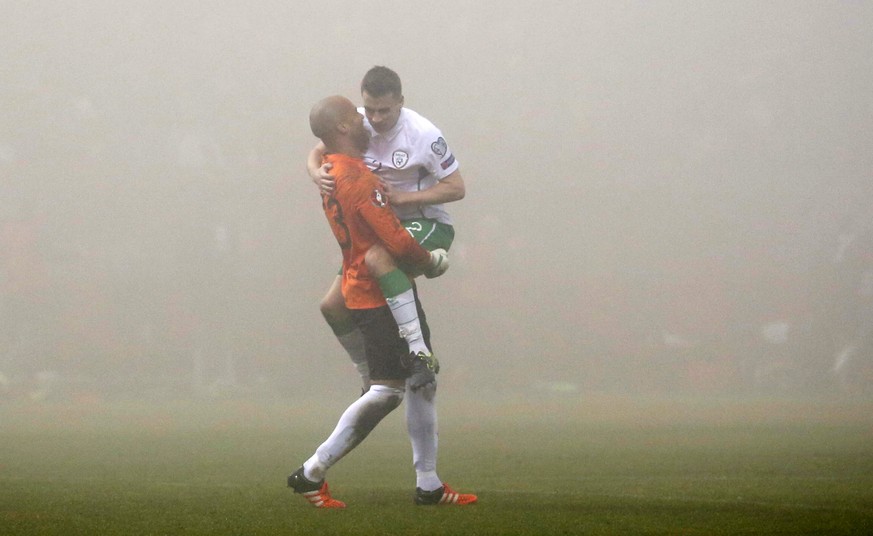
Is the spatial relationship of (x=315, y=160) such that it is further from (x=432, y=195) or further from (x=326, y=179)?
(x=432, y=195)

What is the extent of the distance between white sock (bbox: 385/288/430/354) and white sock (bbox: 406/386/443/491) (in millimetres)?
206

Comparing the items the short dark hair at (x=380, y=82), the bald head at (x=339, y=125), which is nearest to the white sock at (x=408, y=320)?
the bald head at (x=339, y=125)

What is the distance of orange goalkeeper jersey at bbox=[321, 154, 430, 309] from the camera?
3.79 meters

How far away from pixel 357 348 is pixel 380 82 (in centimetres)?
101

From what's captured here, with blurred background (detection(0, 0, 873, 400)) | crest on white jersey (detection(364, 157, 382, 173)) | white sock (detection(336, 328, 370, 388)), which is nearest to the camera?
crest on white jersey (detection(364, 157, 382, 173))

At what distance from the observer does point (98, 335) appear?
17.1 metres

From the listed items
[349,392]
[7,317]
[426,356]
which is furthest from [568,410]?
[426,356]

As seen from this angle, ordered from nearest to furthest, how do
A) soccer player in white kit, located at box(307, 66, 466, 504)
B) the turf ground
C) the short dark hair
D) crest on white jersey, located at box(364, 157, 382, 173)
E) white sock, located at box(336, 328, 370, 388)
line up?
the turf ground
the short dark hair
soccer player in white kit, located at box(307, 66, 466, 504)
crest on white jersey, located at box(364, 157, 382, 173)
white sock, located at box(336, 328, 370, 388)

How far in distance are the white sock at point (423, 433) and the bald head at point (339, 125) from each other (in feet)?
2.72

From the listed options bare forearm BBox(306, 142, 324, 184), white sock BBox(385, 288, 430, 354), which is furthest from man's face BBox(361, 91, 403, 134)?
white sock BBox(385, 288, 430, 354)

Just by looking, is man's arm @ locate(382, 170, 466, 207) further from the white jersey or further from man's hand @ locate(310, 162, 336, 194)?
man's hand @ locate(310, 162, 336, 194)

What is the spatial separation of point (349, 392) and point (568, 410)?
4282 millimetres

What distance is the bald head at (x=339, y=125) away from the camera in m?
3.87

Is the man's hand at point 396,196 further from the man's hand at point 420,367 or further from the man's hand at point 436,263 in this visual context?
the man's hand at point 420,367
